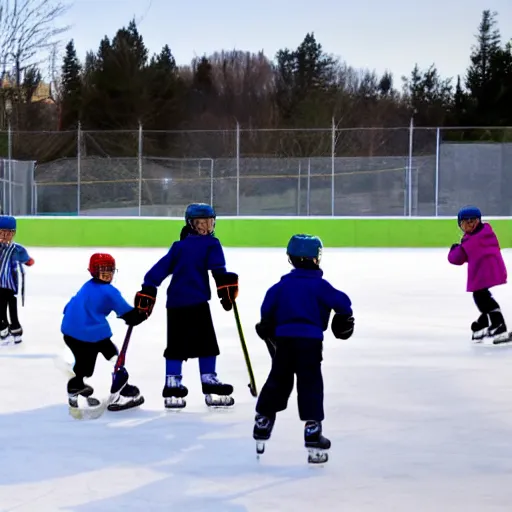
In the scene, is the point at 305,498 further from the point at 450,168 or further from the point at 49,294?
the point at 450,168

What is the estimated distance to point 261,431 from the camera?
377 cm

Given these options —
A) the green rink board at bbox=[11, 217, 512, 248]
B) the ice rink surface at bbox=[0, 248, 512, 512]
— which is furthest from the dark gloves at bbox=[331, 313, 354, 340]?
the green rink board at bbox=[11, 217, 512, 248]

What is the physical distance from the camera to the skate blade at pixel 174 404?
4.72 metres

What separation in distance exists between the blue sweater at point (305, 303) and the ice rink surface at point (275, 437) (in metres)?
0.48

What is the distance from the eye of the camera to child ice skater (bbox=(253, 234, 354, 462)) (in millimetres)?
3775

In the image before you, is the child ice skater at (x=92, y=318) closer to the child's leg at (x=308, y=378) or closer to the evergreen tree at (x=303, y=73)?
the child's leg at (x=308, y=378)

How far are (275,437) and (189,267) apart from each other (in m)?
0.96

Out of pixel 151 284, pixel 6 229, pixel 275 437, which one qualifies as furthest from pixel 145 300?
pixel 6 229

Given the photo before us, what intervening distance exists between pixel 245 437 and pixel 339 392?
110 centimetres

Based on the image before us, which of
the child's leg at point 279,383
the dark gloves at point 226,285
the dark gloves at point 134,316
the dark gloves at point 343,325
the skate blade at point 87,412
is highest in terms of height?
the dark gloves at point 226,285

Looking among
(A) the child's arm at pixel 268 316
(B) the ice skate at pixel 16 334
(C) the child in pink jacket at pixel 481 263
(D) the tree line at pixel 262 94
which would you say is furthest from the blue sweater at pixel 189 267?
(D) the tree line at pixel 262 94

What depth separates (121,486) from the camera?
3.42 meters

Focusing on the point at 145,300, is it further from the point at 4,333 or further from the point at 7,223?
the point at 4,333

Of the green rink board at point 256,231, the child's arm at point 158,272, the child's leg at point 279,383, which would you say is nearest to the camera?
the child's leg at point 279,383
